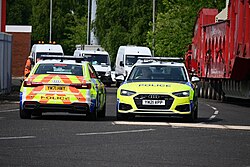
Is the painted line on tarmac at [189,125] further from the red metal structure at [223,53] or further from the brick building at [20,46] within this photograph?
the brick building at [20,46]

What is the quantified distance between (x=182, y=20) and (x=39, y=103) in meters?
47.5

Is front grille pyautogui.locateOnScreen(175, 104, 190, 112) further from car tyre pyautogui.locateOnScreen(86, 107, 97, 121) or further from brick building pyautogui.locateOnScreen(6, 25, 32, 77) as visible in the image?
brick building pyautogui.locateOnScreen(6, 25, 32, 77)

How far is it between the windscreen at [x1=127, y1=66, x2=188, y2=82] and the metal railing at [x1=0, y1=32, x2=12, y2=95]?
14.0m

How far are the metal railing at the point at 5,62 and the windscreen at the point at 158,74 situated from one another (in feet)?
45.9

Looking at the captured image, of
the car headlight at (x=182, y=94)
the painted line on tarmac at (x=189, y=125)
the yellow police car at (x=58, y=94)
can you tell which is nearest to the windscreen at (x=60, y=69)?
the yellow police car at (x=58, y=94)

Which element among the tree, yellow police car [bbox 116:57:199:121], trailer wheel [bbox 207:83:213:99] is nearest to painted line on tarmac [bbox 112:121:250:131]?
yellow police car [bbox 116:57:199:121]

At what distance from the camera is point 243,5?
1375 inches

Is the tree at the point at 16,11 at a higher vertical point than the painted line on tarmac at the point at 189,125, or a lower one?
lower

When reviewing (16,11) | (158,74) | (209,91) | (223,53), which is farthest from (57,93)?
(16,11)

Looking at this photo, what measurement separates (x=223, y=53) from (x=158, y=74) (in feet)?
49.7

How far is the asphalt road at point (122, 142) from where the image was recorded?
13648mm

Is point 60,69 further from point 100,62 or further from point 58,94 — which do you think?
point 100,62

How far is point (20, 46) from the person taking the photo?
3324 inches

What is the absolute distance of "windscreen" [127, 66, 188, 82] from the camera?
2364cm
